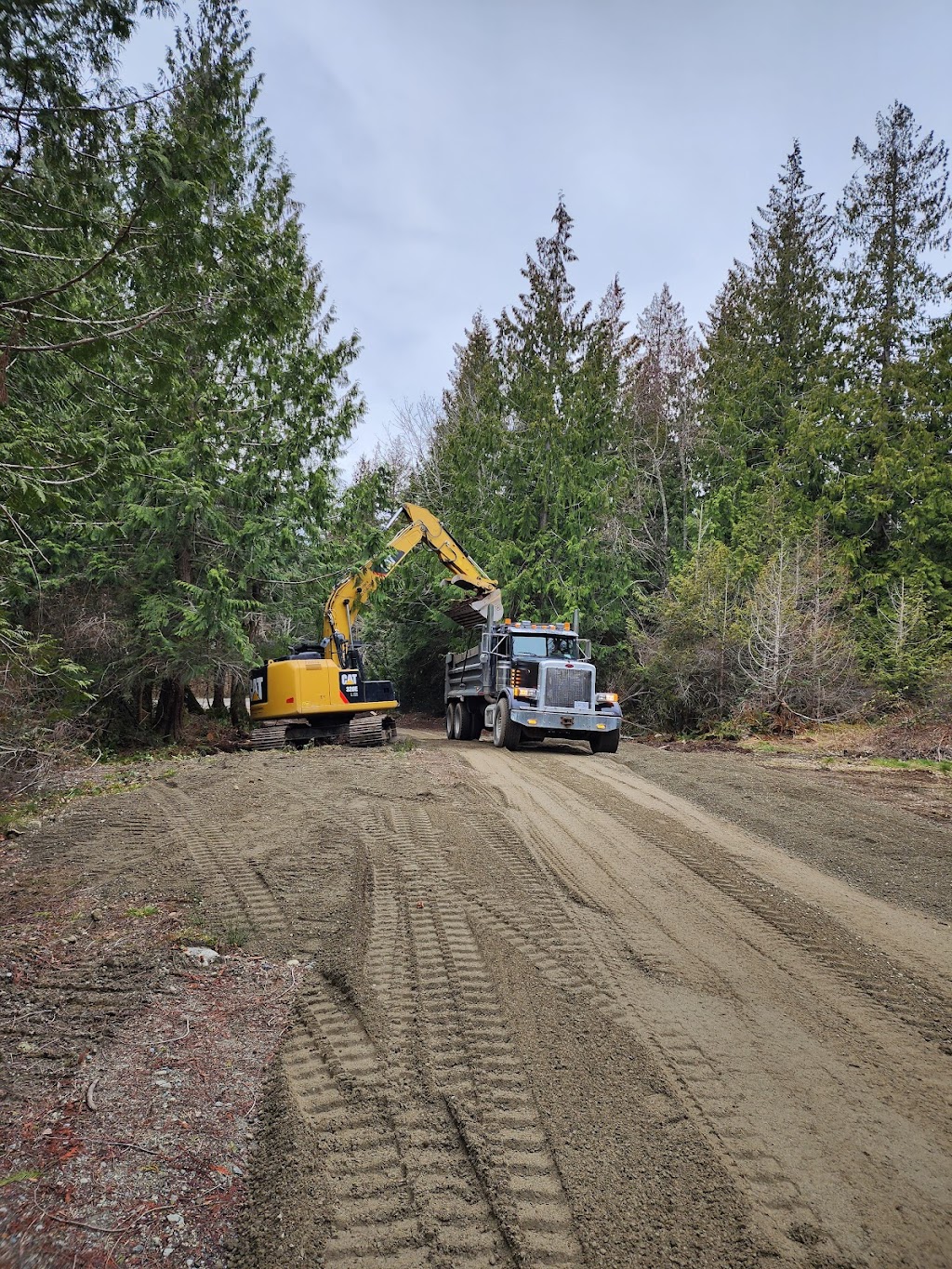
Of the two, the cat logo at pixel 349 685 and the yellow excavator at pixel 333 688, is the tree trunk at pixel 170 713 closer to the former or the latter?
the yellow excavator at pixel 333 688

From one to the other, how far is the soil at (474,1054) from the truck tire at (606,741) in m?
7.64

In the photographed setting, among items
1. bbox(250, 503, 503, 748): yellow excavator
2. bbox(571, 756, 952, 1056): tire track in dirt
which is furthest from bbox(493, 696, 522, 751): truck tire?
bbox(571, 756, 952, 1056): tire track in dirt

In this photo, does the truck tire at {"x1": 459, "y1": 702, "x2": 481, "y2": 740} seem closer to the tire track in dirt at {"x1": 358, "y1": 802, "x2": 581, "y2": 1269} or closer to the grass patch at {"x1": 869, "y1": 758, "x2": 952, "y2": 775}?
the grass patch at {"x1": 869, "y1": 758, "x2": 952, "y2": 775}

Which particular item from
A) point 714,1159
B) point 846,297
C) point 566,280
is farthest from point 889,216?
point 714,1159

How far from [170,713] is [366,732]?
20.8 feet

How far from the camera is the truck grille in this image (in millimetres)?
14680

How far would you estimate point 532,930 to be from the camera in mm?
4688

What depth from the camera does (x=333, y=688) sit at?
47.2 feet

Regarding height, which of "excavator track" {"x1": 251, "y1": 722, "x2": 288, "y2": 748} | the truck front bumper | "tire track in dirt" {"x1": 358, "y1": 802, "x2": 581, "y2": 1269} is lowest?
"tire track in dirt" {"x1": 358, "y1": 802, "x2": 581, "y2": 1269}

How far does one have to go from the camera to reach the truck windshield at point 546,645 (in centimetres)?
1609

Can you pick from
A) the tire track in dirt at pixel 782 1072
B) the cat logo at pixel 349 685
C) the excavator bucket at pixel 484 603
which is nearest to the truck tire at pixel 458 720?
the excavator bucket at pixel 484 603

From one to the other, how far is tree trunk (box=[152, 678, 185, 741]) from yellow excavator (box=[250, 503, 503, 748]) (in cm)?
356

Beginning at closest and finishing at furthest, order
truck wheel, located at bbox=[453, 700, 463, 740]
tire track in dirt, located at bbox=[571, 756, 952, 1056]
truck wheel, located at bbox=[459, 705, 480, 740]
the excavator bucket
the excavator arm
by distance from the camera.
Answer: tire track in dirt, located at bbox=[571, 756, 952, 1056], the excavator arm, the excavator bucket, truck wheel, located at bbox=[459, 705, 480, 740], truck wheel, located at bbox=[453, 700, 463, 740]

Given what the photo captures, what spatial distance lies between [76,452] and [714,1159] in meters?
A: 5.99
